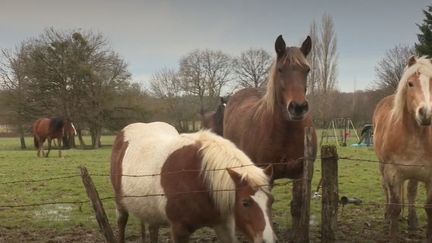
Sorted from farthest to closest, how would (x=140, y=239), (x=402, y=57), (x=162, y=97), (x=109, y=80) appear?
(x=402, y=57)
(x=162, y=97)
(x=109, y=80)
(x=140, y=239)

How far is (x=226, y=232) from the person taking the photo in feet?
12.9

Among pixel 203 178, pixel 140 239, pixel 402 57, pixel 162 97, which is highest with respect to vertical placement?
pixel 402 57

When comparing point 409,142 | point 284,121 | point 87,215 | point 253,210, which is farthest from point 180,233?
point 87,215

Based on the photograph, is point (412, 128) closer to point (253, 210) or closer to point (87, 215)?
point (253, 210)

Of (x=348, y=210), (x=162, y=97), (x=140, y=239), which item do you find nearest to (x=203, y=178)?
(x=140, y=239)

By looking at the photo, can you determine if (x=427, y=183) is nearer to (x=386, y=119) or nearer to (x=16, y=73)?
(x=386, y=119)

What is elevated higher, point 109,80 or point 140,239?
point 109,80

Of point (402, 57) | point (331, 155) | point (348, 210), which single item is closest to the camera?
point (331, 155)

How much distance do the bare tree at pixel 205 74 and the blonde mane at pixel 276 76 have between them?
31.2 meters

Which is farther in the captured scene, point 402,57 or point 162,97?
point 402,57

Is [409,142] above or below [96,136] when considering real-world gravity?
above

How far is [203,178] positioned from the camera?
386 cm

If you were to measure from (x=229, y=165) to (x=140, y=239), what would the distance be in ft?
8.80

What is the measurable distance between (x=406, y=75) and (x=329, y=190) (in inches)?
73.5
